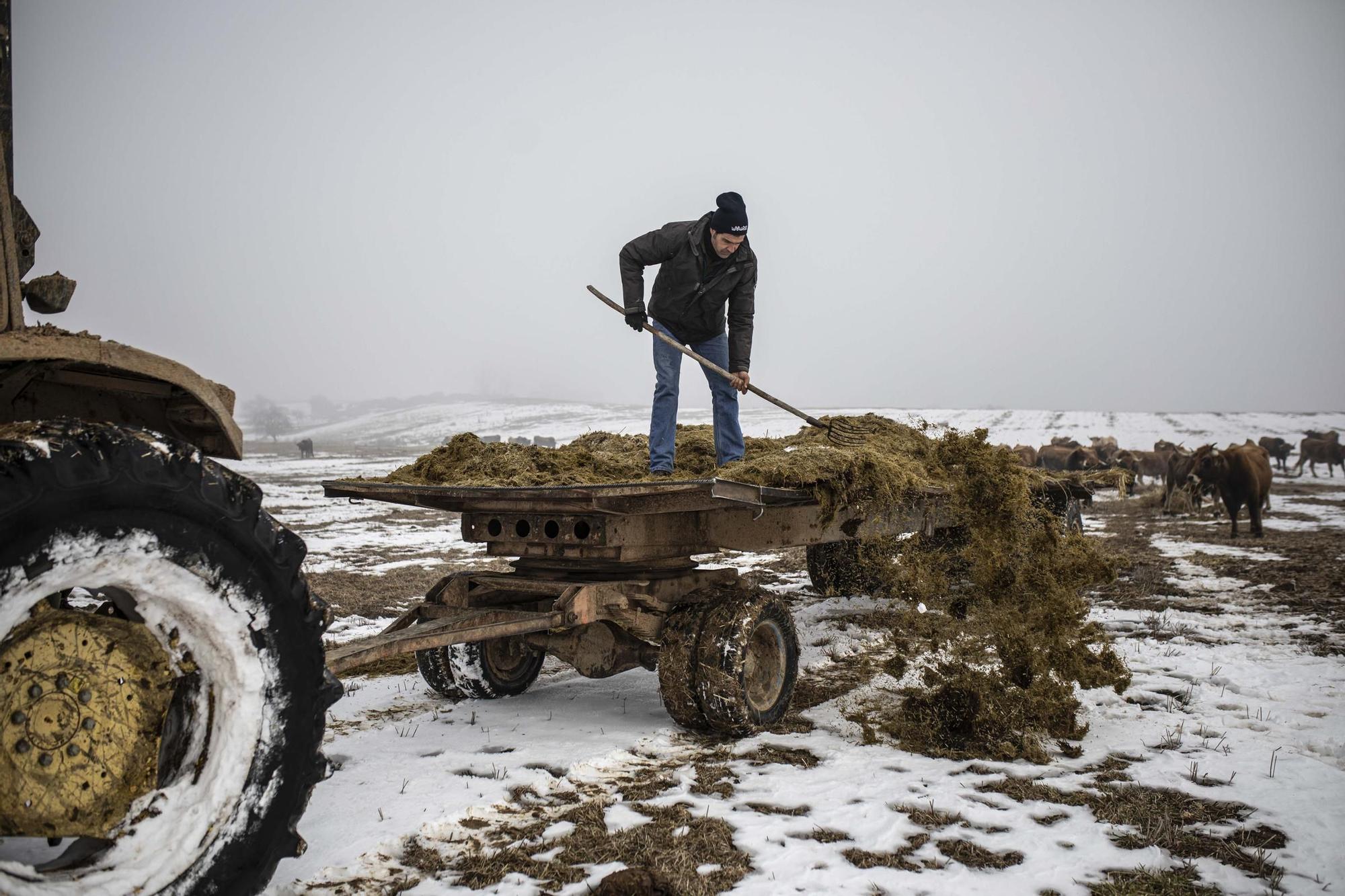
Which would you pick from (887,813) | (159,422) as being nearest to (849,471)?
(887,813)

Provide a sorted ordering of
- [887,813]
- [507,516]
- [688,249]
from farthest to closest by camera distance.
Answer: [688,249]
[507,516]
[887,813]

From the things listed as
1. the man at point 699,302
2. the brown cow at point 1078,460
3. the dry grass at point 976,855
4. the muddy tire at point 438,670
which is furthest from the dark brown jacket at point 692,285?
the brown cow at point 1078,460

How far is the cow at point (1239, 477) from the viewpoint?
12969 mm

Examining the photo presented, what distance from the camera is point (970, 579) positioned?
15.1 ft

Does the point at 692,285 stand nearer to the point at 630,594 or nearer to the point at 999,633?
the point at 630,594

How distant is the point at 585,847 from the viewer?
2.73 metres

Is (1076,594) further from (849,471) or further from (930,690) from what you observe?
(849,471)

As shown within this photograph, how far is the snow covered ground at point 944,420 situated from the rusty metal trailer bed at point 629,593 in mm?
21998

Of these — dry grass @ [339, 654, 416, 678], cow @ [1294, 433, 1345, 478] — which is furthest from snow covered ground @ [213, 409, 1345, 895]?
cow @ [1294, 433, 1345, 478]

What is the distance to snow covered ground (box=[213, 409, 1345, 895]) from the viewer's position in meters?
2.58

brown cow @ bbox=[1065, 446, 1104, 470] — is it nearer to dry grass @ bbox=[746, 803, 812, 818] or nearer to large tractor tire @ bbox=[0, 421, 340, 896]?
dry grass @ bbox=[746, 803, 812, 818]

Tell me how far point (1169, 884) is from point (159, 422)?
131 inches

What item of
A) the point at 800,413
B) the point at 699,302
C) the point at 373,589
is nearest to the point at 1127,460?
the point at 800,413

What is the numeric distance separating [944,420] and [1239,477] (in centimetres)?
1830
